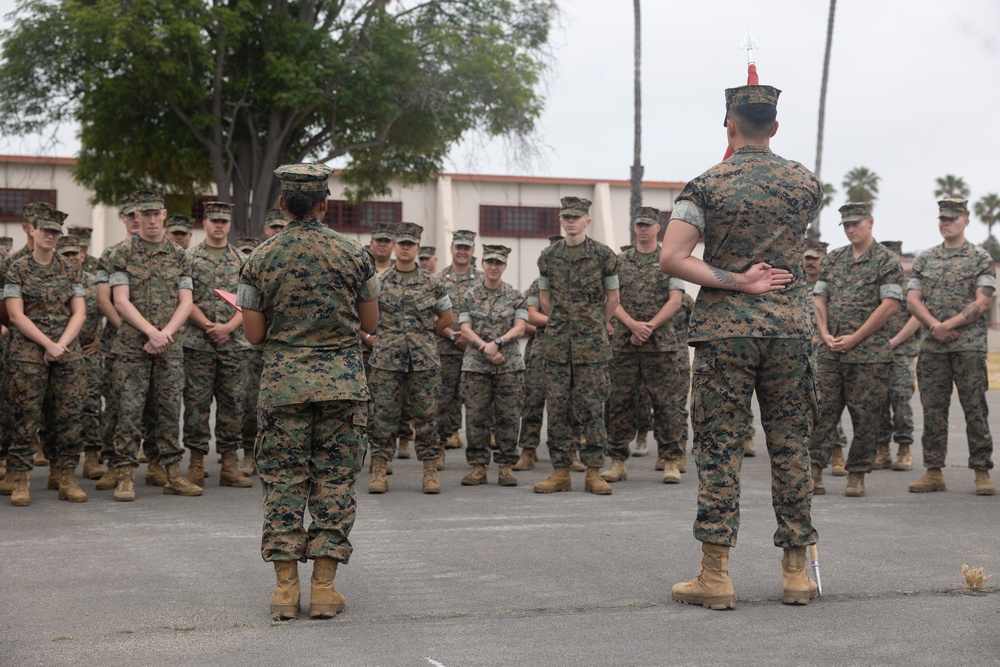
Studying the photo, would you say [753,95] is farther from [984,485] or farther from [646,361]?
[984,485]

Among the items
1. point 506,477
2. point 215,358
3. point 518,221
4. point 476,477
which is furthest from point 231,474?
point 518,221

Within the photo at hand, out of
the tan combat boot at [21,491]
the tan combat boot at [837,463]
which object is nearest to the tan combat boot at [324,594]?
the tan combat boot at [21,491]

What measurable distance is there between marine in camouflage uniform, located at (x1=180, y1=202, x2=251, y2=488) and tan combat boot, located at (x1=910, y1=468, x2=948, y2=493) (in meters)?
5.64

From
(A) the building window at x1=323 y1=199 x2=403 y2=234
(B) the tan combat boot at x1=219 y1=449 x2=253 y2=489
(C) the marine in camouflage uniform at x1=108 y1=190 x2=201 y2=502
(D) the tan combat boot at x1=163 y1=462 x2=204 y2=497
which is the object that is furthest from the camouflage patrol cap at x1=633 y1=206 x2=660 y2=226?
(A) the building window at x1=323 y1=199 x2=403 y2=234

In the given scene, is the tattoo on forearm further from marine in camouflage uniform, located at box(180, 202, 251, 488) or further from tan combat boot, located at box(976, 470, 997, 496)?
marine in camouflage uniform, located at box(180, 202, 251, 488)

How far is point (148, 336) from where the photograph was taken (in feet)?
28.8

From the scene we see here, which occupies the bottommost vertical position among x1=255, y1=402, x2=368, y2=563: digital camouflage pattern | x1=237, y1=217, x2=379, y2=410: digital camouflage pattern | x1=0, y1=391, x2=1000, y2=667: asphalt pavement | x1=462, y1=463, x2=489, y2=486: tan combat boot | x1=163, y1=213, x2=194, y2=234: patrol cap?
x1=0, y1=391, x2=1000, y2=667: asphalt pavement

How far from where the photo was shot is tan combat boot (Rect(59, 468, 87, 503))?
28.8ft

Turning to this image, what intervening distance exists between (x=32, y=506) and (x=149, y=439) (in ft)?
4.12

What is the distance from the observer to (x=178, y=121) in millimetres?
24453

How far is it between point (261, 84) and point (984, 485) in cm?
1802

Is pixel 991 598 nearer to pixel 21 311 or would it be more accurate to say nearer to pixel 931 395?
pixel 931 395

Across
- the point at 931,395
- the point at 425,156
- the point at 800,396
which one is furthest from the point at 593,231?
the point at 800,396

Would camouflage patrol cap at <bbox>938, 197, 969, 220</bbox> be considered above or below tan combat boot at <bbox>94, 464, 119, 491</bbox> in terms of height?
above
